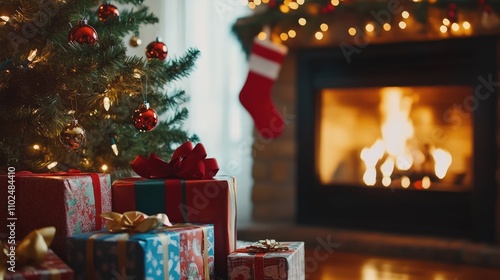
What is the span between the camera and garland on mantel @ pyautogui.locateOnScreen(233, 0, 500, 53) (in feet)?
9.00

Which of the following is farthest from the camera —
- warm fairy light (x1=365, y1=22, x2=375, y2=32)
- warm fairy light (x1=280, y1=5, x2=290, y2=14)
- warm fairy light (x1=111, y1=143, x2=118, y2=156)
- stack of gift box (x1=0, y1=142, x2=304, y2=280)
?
warm fairy light (x1=280, y1=5, x2=290, y2=14)

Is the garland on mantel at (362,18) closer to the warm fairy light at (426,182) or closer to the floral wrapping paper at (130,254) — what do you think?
the warm fairy light at (426,182)

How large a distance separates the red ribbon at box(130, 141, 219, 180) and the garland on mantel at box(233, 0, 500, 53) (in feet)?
5.02

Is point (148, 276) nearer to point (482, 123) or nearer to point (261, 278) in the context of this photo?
point (261, 278)

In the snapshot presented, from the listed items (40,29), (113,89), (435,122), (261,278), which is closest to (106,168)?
(113,89)

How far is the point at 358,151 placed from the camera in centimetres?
326

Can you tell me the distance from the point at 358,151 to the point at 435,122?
1.32 feet

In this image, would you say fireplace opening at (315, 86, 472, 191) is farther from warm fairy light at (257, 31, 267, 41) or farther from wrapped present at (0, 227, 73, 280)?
wrapped present at (0, 227, 73, 280)

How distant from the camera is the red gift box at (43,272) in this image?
1116 millimetres

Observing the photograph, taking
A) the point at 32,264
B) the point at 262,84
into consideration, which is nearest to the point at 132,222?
the point at 32,264

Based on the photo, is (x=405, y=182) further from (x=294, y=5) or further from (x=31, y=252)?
(x=31, y=252)

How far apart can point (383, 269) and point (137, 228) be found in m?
1.51

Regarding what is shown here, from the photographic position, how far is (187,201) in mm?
1530

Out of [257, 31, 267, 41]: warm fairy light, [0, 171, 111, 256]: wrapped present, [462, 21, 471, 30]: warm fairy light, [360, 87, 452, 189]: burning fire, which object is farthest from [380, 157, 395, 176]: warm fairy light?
[0, 171, 111, 256]: wrapped present
